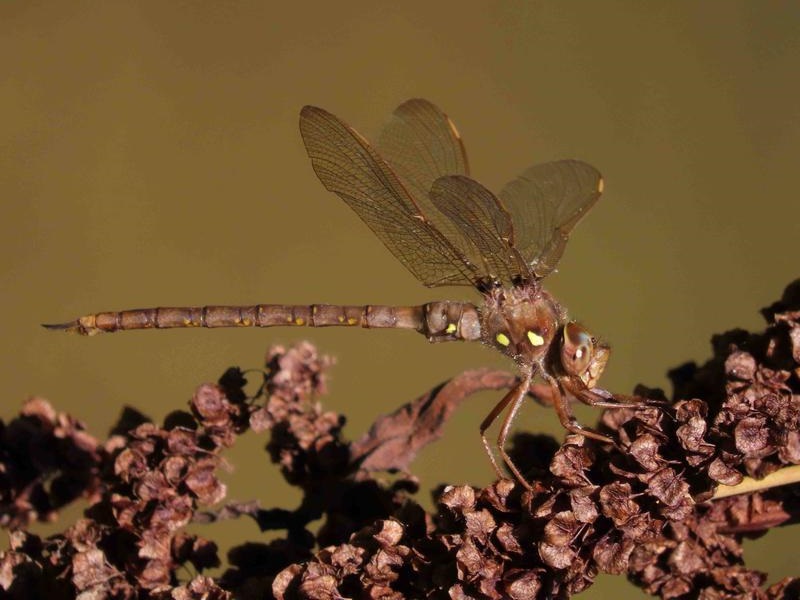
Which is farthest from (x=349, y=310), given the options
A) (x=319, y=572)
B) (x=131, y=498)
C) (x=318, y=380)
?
(x=319, y=572)

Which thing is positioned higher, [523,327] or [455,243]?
[455,243]

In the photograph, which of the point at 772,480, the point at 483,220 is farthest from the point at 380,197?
the point at 772,480

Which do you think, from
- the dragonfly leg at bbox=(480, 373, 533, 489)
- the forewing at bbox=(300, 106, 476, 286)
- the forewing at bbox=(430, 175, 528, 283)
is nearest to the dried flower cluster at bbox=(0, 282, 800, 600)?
the dragonfly leg at bbox=(480, 373, 533, 489)

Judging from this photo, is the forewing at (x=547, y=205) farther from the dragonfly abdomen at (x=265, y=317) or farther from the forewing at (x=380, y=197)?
the dragonfly abdomen at (x=265, y=317)

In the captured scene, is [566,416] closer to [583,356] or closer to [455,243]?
[583,356]

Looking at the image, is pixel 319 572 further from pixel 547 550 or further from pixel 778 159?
pixel 778 159

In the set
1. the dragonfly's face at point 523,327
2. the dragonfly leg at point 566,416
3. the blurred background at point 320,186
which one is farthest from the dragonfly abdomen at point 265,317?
the blurred background at point 320,186
